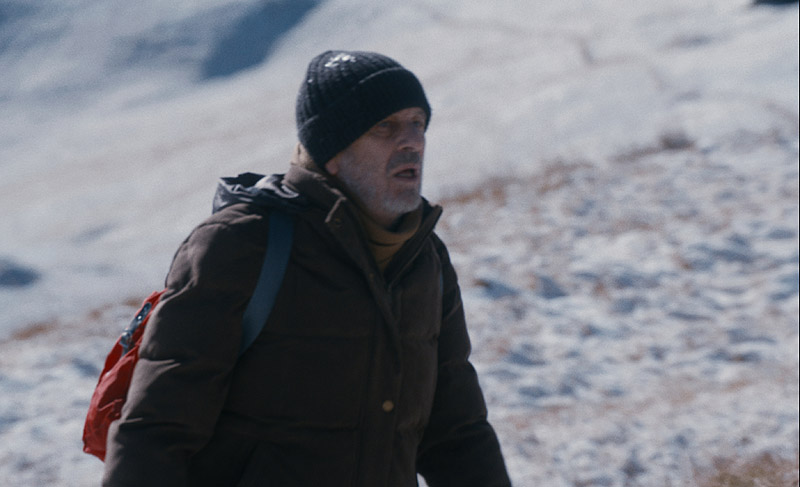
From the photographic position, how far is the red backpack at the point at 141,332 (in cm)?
194

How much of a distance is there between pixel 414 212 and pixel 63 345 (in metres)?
4.10

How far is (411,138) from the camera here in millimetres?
2270

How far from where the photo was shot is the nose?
7.41 feet

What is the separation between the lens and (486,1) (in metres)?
15.0

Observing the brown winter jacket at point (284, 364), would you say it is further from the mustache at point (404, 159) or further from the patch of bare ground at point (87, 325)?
the patch of bare ground at point (87, 325)

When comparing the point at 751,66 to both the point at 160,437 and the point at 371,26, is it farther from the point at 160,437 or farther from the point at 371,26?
the point at 160,437

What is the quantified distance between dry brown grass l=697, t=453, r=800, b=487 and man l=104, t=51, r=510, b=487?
2.23 meters

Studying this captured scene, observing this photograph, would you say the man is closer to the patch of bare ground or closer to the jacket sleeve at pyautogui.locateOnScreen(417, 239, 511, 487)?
the jacket sleeve at pyautogui.locateOnScreen(417, 239, 511, 487)

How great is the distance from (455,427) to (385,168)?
757 millimetres

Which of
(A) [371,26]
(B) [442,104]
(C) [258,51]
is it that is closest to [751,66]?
(B) [442,104]

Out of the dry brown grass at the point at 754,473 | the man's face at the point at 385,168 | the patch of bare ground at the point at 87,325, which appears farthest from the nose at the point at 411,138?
the patch of bare ground at the point at 87,325

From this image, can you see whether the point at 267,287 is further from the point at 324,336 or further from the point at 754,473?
the point at 754,473

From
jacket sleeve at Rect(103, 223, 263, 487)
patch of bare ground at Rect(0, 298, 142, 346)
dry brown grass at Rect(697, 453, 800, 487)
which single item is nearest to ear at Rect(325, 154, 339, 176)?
jacket sleeve at Rect(103, 223, 263, 487)

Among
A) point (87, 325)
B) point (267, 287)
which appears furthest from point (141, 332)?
point (87, 325)
